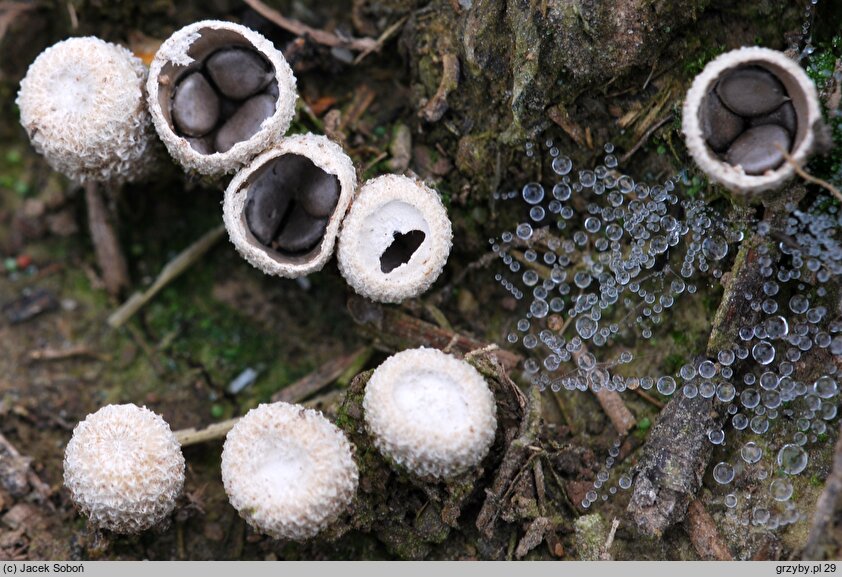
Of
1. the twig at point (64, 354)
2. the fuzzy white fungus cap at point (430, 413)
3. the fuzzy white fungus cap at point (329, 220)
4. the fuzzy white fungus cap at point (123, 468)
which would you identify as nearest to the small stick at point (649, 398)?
the fuzzy white fungus cap at point (430, 413)

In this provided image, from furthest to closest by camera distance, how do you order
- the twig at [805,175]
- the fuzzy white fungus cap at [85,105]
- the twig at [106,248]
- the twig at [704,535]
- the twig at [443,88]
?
the twig at [106,248] → the twig at [443,88] → the fuzzy white fungus cap at [85,105] → the twig at [704,535] → the twig at [805,175]

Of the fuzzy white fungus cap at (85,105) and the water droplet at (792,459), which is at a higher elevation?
the water droplet at (792,459)

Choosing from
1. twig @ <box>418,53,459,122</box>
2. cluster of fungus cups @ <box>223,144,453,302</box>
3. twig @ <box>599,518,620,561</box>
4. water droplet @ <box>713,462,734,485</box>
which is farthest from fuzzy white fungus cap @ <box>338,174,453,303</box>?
water droplet @ <box>713,462,734,485</box>

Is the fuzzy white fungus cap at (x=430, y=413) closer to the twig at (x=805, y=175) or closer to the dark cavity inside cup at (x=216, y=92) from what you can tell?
the dark cavity inside cup at (x=216, y=92)

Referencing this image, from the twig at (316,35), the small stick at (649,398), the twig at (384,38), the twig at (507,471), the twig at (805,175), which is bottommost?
the twig at (507,471)

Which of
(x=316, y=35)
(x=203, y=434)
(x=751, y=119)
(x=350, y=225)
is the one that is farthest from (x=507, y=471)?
(x=316, y=35)
